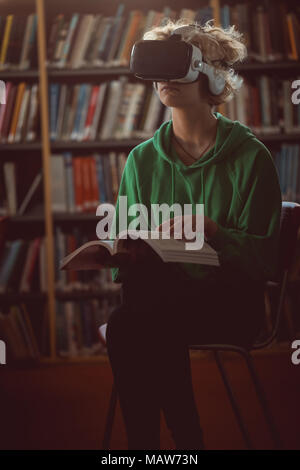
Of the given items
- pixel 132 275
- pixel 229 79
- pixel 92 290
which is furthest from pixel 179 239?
pixel 92 290

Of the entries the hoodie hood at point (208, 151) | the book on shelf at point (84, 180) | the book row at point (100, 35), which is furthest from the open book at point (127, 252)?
the book row at point (100, 35)

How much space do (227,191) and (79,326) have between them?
1.59m

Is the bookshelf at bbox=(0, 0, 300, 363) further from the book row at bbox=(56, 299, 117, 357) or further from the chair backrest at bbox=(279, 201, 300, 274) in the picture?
the chair backrest at bbox=(279, 201, 300, 274)

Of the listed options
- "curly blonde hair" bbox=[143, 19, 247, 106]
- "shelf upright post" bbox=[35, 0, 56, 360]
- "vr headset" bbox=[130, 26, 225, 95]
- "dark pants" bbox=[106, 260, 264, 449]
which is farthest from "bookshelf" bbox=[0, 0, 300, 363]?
"dark pants" bbox=[106, 260, 264, 449]

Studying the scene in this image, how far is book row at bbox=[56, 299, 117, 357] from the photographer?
9.25 ft

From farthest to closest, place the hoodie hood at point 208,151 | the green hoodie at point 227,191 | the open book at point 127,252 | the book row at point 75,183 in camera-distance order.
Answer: the book row at point 75,183 < the hoodie hood at point 208,151 < the green hoodie at point 227,191 < the open book at point 127,252

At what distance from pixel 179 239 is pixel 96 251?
0.18m

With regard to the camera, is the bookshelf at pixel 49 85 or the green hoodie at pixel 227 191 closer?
Answer: the green hoodie at pixel 227 191

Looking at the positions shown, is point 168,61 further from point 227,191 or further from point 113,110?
point 113,110

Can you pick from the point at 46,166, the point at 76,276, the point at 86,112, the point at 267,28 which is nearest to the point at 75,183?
the point at 46,166

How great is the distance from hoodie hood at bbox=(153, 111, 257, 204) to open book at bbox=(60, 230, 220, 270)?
0.91ft

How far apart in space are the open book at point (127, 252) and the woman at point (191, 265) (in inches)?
1.8

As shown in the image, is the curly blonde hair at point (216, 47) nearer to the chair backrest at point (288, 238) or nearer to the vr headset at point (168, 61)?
the vr headset at point (168, 61)

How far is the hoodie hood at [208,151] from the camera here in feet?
4.69
